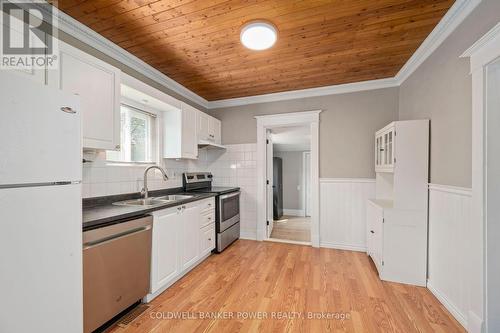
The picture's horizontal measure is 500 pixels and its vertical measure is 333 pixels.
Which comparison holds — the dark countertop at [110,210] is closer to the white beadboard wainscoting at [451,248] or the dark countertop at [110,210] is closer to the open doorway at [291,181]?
the white beadboard wainscoting at [451,248]

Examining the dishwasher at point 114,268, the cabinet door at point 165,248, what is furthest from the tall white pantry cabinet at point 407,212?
the dishwasher at point 114,268

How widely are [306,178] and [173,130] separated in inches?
170

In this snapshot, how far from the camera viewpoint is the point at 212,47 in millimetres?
2219

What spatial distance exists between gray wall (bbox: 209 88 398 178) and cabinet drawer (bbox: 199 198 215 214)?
5.73 feet

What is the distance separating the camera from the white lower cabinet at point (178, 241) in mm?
1985

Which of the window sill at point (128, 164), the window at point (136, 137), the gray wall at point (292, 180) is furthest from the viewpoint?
the gray wall at point (292, 180)

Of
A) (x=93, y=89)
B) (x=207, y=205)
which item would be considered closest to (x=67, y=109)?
(x=93, y=89)

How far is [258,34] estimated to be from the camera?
191cm

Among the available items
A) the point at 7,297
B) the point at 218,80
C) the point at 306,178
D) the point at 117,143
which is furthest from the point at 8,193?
the point at 306,178

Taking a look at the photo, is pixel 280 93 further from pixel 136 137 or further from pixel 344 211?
pixel 136 137

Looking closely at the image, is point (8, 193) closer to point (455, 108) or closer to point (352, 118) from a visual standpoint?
point (455, 108)

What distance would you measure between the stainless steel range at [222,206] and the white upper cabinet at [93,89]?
4.94 feet

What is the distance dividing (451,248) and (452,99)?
4.23 ft

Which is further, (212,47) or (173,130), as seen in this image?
(173,130)
